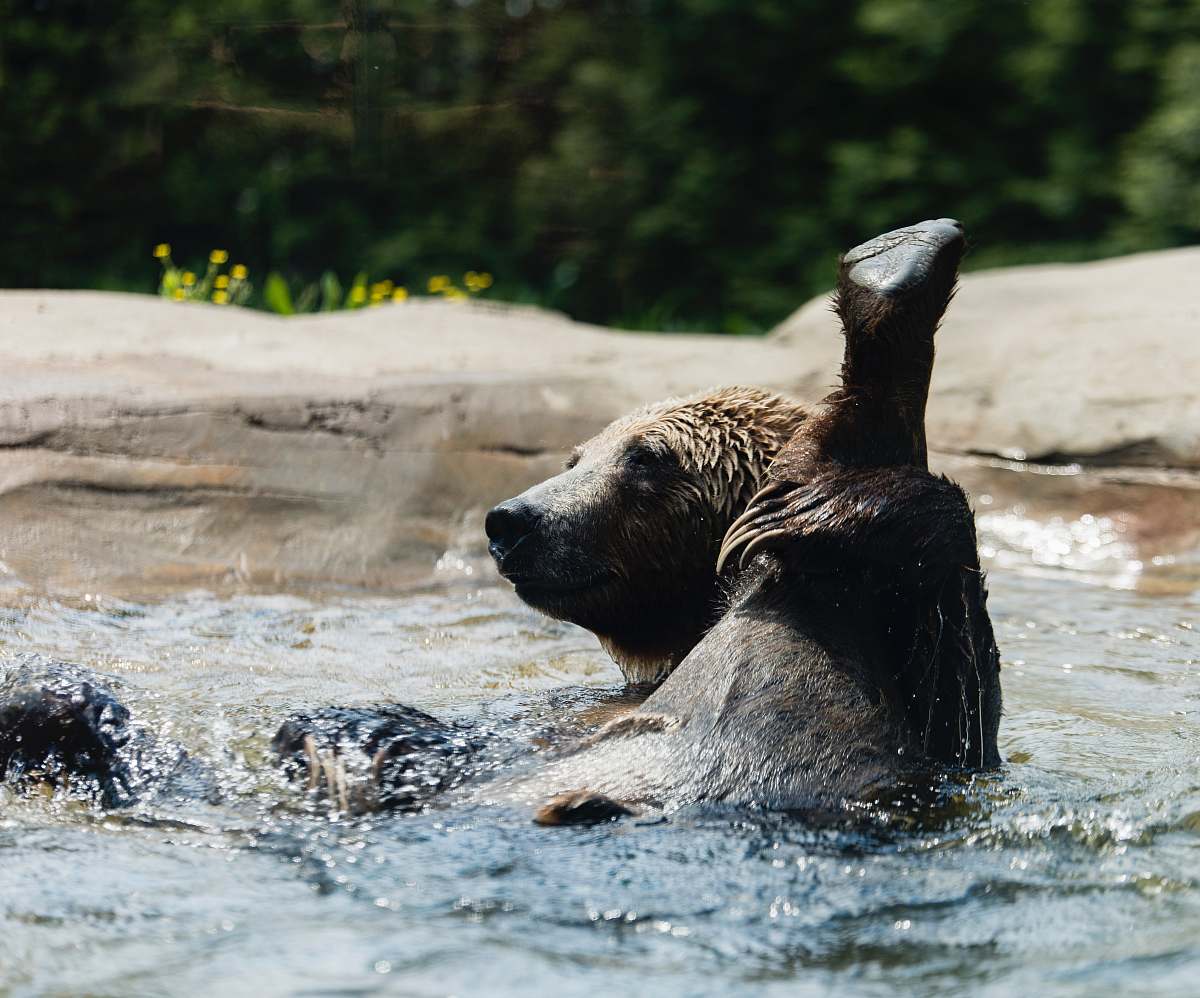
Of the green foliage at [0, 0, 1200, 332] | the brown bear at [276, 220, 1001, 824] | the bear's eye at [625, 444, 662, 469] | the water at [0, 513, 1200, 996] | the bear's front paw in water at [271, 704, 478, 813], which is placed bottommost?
the water at [0, 513, 1200, 996]

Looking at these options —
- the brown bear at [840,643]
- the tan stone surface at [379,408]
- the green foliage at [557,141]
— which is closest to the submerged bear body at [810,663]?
the brown bear at [840,643]

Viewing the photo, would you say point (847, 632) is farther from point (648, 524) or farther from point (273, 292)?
point (273, 292)

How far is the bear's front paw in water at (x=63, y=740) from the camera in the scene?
3299 millimetres

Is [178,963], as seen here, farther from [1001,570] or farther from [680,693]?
[1001,570]

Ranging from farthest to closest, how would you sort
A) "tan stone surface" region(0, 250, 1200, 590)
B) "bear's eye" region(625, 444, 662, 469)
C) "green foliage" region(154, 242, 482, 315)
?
"green foliage" region(154, 242, 482, 315)
"tan stone surface" region(0, 250, 1200, 590)
"bear's eye" region(625, 444, 662, 469)

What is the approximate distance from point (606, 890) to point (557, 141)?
1067 centimetres

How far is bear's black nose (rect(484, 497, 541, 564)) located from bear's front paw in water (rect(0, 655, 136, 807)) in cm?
89

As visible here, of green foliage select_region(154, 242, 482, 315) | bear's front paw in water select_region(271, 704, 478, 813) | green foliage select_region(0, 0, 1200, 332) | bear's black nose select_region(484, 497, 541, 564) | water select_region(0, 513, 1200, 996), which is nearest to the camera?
water select_region(0, 513, 1200, 996)

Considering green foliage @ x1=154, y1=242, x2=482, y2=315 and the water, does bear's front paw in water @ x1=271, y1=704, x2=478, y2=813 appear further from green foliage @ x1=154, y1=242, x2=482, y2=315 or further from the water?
green foliage @ x1=154, y1=242, x2=482, y2=315

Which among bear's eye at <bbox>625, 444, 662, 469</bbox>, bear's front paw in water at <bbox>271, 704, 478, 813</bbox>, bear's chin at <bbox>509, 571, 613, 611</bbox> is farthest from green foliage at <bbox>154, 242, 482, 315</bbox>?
bear's front paw in water at <bbox>271, 704, 478, 813</bbox>

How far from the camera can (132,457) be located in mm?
6117

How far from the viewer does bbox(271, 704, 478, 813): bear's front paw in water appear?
325cm

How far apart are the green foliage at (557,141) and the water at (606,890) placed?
318 inches

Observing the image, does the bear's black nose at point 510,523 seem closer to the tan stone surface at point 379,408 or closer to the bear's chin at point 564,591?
the bear's chin at point 564,591
